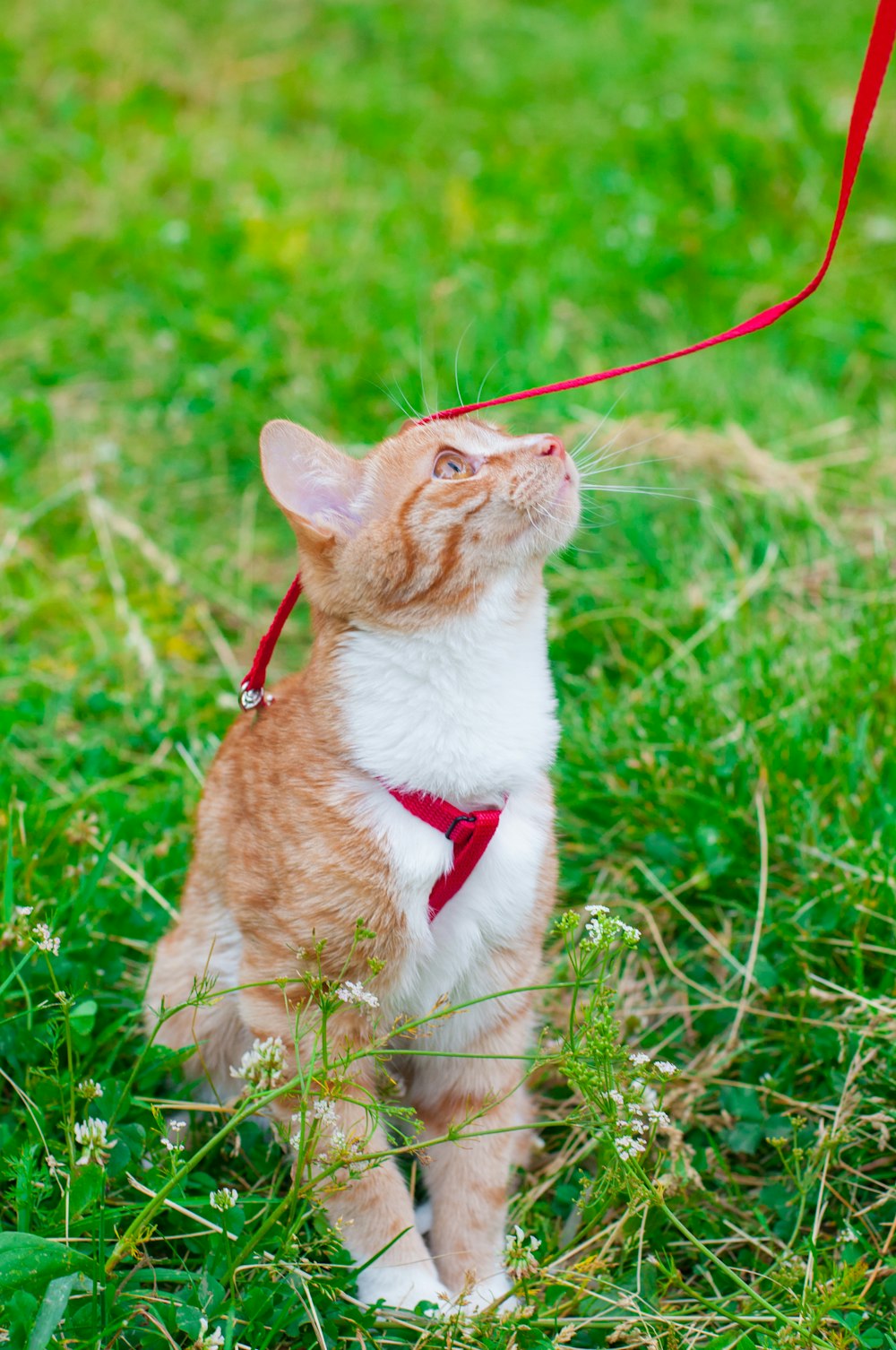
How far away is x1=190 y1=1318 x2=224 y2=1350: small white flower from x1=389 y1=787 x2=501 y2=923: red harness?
695 millimetres

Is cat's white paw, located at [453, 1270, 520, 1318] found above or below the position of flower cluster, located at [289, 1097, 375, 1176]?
below

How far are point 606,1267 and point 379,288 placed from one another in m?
3.79

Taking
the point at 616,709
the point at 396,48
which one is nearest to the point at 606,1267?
the point at 616,709

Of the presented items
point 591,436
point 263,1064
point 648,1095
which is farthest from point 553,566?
point 263,1064

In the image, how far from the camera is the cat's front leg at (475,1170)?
224 cm

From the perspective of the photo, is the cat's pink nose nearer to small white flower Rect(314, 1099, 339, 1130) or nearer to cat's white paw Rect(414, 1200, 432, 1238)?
small white flower Rect(314, 1099, 339, 1130)

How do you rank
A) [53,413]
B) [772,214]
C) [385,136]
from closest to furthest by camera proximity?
[53,413], [772,214], [385,136]

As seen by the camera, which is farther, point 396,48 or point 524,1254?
point 396,48

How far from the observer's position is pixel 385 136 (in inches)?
255

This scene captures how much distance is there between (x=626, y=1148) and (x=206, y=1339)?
661 millimetres

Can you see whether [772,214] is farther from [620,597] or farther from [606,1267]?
[606,1267]

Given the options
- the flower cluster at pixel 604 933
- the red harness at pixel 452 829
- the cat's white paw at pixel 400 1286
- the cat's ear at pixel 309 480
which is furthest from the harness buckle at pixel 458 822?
the cat's white paw at pixel 400 1286

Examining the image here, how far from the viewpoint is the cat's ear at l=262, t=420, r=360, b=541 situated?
7.20 ft

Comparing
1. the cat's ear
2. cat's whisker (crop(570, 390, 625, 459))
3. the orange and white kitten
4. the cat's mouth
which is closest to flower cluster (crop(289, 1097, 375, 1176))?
the orange and white kitten
